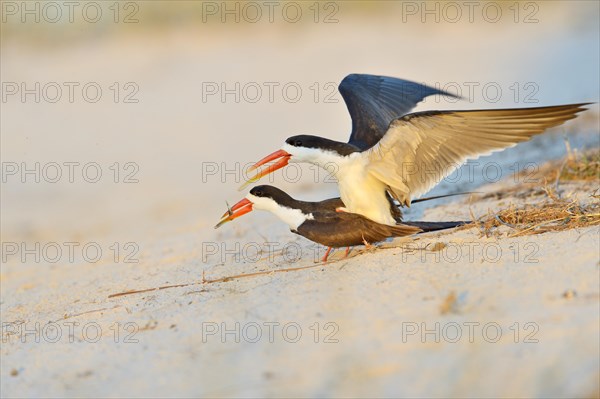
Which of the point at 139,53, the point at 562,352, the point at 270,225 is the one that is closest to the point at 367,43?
the point at 139,53

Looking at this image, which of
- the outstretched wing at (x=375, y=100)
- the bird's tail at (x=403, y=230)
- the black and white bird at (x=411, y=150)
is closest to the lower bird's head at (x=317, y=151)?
the black and white bird at (x=411, y=150)

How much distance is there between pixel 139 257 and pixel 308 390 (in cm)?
292

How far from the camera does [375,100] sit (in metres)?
5.76

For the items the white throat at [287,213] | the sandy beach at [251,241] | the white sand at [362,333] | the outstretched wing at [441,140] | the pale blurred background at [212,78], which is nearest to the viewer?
the white sand at [362,333]

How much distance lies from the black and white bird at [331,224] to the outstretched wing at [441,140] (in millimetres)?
184

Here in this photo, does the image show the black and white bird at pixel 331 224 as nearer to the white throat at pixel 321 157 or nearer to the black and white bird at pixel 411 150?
the black and white bird at pixel 411 150

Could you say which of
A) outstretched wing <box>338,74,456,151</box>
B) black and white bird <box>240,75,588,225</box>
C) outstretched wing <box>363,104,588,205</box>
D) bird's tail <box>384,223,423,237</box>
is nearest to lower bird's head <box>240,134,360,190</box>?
black and white bird <box>240,75,588,225</box>

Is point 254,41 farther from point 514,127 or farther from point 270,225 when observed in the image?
point 514,127

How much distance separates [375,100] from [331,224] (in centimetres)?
132

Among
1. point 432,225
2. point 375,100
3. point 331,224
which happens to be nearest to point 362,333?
point 331,224

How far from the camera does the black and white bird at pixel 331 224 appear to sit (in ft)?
15.5

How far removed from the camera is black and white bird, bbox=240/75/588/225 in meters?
4.33

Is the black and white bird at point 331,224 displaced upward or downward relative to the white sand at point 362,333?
upward

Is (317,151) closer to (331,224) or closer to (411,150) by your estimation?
(331,224)
